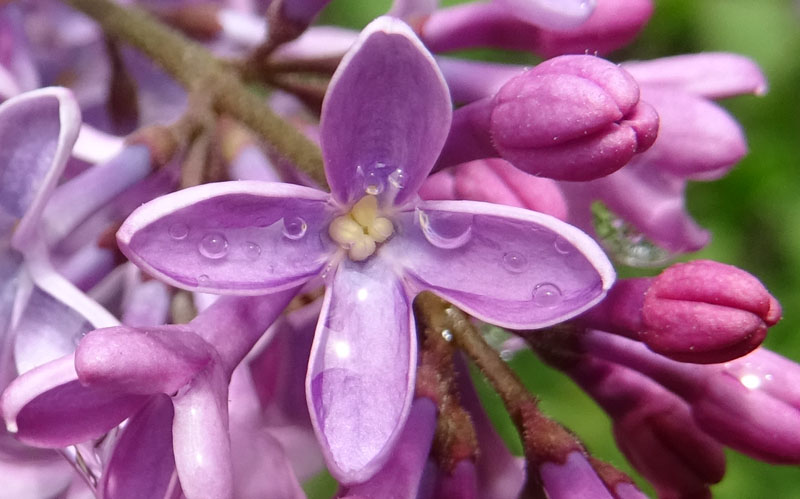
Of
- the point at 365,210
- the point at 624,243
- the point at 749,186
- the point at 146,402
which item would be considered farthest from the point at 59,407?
the point at 749,186

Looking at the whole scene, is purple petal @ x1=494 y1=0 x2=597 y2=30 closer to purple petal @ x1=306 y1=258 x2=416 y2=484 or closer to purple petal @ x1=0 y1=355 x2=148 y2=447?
purple petal @ x1=306 y1=258 x2=416 y2=484

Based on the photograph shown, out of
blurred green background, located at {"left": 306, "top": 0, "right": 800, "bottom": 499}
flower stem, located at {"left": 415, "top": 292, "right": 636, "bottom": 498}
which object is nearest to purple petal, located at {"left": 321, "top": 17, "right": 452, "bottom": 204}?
flower stem, located at {"left": 415, "top": 292, "right": 636, "bottom": 498}

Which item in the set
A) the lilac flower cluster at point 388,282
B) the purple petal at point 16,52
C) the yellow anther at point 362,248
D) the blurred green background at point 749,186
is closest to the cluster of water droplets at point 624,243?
the lilac flower cluster at point 388,282

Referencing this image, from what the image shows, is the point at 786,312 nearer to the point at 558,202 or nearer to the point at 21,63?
the point at 558,202

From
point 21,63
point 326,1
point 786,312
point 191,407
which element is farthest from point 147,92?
point 786,312

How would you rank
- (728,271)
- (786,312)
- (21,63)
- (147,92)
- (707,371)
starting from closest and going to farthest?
(728,271) < (707,371) < (21,63) < (147,92) < (786,312)

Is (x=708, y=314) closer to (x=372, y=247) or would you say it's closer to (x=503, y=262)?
(x=503, y=262)

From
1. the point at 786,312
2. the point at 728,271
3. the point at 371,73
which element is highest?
the point at 371,73
